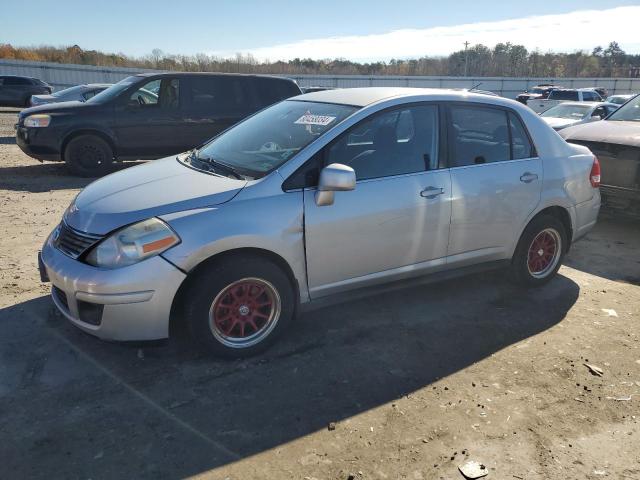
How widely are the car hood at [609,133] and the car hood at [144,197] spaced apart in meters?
5.58

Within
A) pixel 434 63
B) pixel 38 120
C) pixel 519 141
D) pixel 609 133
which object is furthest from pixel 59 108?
pixel 434 63

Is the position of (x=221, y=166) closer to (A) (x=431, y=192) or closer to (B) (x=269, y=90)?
(A) (x=431, y=192)

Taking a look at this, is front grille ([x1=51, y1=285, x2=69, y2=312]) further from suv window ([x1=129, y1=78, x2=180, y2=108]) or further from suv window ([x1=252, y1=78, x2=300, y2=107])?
suv window ([x1=252, y1=78, x2=300, y2=107])

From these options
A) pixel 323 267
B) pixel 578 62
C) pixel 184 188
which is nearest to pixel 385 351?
pixel 323 267

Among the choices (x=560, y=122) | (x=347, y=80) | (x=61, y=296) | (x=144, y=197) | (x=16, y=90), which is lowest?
(x=61, y=296)

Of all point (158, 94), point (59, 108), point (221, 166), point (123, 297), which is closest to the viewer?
point (123, 297)

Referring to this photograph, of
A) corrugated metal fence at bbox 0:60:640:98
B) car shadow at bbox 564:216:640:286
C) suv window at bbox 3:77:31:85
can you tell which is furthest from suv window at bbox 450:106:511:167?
corrugated metal fence at bbox 0:60:640:98

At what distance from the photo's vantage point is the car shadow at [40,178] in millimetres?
8633

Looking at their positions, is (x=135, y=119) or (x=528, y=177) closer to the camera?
(x=528, y=177)

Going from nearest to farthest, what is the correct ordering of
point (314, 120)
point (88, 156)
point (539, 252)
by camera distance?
point (314, 120) < point (539, 252) < point (88, 156)

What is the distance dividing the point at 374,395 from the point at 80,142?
8.13 meters

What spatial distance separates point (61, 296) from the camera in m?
3.36

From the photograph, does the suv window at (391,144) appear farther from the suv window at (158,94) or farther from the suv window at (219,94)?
the suv window at (158,94)

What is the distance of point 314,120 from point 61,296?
2.18 meters
